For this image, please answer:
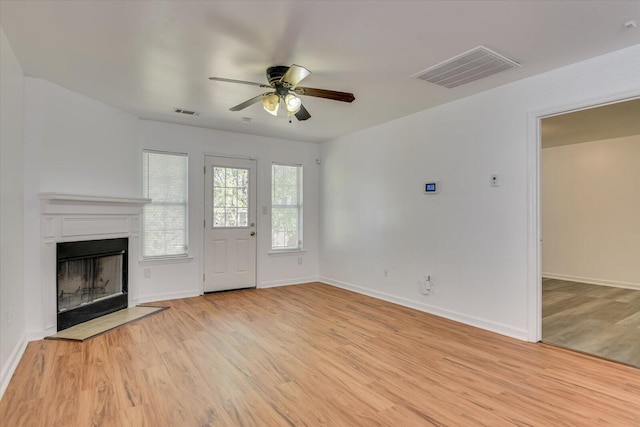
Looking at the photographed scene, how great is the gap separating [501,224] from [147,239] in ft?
15.0

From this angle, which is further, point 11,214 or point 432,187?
point 432,187

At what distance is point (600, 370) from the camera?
2783 mm

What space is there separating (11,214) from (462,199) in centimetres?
441

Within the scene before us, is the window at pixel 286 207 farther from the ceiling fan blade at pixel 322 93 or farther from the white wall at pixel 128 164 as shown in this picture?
the ceiling fan blade at pixel 322 93

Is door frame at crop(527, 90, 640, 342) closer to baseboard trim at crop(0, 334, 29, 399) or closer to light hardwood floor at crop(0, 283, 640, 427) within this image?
light hardwood floor at crop(0, 283, 640, 427)

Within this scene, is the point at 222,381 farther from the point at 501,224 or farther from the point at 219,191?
the point at 219,191

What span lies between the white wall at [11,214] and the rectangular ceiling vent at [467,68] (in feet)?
11.3

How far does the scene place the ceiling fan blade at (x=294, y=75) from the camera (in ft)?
8.70

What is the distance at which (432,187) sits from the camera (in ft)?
14.4

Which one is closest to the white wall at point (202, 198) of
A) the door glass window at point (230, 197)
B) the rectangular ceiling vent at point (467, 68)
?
the door glass window at point (230, 197)

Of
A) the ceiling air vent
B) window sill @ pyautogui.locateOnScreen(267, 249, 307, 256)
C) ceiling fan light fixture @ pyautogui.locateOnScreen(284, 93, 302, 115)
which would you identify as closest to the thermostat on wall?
ceiling fan light fixture @ pyautogui.locateOnScreen(284, 93, 302, 115)

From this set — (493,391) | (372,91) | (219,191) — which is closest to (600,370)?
(493,391)

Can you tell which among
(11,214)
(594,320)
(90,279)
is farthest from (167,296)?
(594,320)

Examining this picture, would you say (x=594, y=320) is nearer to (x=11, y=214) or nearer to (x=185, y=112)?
(x=185, y=112)
